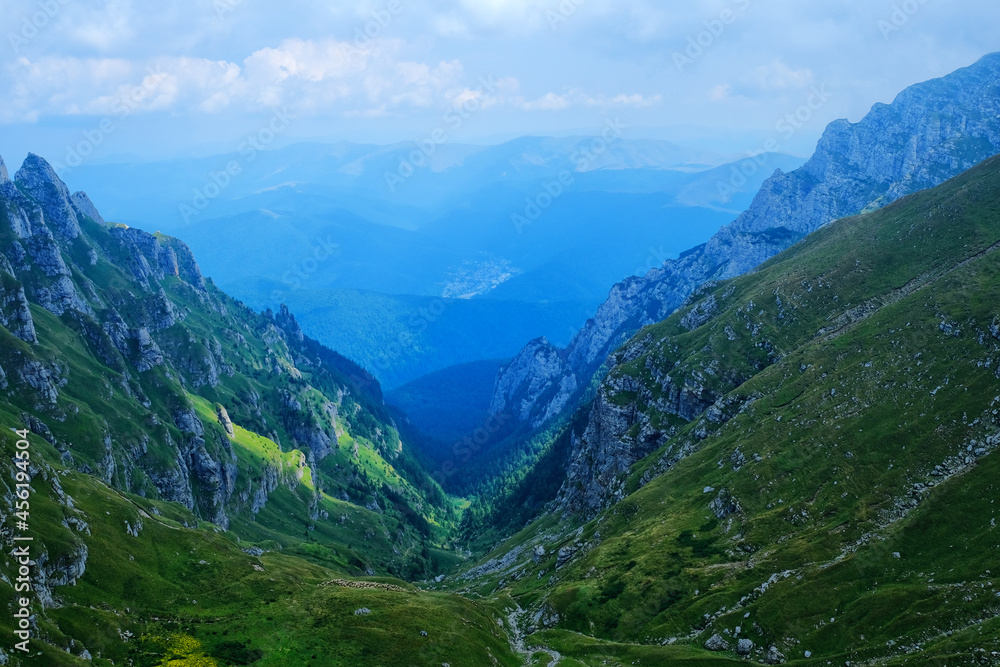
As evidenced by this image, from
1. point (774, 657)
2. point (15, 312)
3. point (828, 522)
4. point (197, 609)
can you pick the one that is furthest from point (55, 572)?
point (15, 312)

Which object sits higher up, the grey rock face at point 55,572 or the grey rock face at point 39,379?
the grey rock face at point 39,379

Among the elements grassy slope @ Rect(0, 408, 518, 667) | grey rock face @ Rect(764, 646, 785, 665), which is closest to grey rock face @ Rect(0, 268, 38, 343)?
grassy slope @ Rect(0, 408, 518, 667)

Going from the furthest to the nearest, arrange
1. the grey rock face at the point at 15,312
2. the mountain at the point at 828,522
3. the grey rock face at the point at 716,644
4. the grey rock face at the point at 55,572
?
the grey rock face at the point at 15,312 < the grey rock face at the point at 716,644 < the mountain at the point at 828,522 < the grey rock face at the point at 55,572

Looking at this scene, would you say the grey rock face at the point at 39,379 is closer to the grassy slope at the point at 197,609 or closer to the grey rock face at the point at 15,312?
the grey rock face at the point at 15,312

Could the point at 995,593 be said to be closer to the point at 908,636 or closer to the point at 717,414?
the point at 908,636

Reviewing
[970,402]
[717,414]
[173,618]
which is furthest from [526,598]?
[970,402]

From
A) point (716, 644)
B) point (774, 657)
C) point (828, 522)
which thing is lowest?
point (774, 657)

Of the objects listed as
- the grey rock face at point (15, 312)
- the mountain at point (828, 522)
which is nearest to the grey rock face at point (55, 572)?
the mountain at point (828, 522)

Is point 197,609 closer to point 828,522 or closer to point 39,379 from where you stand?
point 828,522
